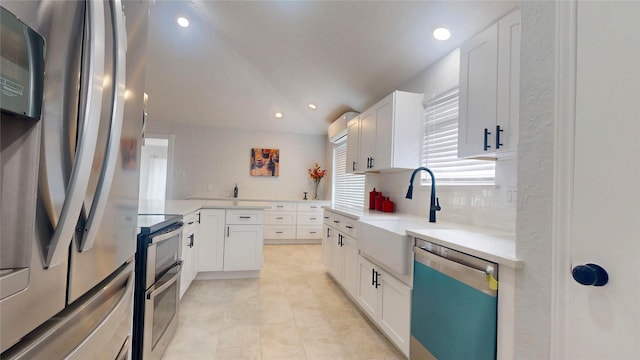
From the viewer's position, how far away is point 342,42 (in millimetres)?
2959

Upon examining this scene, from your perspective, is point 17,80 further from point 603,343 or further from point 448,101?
point 448,101

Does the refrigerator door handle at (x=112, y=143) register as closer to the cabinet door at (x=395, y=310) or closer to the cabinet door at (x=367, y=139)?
the cabinet door at (x=395, y=310)

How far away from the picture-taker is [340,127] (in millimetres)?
4703

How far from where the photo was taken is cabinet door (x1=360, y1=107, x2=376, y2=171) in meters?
3.20

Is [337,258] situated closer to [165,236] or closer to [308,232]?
[165,236]

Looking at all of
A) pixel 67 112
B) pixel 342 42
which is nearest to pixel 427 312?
pixel 67 112

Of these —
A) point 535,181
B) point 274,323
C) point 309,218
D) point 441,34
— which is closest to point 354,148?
point 441,34

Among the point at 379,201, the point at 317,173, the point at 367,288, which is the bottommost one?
the point at 367,288

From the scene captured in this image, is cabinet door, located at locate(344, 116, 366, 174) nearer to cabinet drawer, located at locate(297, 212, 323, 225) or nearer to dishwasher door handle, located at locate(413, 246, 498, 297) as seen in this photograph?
dishwasher door handle, located at locate(413, 246, 498, 297)

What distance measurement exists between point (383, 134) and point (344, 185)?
7.73 ft

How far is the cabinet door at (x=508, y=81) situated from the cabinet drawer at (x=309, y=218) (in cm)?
446

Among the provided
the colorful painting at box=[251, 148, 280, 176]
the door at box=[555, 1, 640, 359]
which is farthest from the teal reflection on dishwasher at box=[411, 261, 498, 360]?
the colorful painting at box=[251, 148, 280, 176]

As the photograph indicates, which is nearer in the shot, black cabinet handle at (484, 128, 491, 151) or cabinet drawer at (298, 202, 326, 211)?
black cabinet handle at (484, 128, 491, 151)

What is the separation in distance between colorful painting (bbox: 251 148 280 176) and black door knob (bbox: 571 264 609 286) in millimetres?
5799
